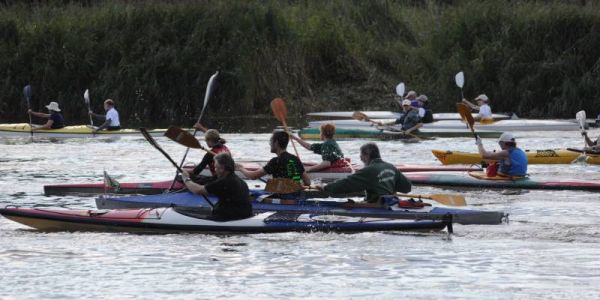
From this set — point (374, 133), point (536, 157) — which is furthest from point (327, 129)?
point (374, 133)

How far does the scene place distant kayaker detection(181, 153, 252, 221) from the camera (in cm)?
1320

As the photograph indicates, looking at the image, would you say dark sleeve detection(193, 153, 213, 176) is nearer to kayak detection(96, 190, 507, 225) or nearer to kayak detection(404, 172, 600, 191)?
kayak detection(96, 190, 507, 225)

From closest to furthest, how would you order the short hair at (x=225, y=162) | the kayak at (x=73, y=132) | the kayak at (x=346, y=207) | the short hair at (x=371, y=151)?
the short hair at (x=225, y=162) < the kayak at (x=346, y=207) < the short hair at (x=371, y=151) < the kayak at (x=73, y=132)

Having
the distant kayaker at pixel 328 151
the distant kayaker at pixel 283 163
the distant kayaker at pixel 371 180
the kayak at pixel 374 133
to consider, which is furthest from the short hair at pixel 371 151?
the kayak at pixel 374 133

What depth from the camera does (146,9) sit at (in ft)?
120

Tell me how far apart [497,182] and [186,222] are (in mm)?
5606

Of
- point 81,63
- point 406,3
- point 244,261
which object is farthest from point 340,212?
point 406,3

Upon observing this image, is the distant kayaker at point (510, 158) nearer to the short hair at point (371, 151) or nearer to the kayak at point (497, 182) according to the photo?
the kayak at point (497, 182)

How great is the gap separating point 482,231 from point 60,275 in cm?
471

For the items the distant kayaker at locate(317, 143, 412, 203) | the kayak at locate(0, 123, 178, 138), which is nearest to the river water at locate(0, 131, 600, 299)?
the distant kayaker at locate(317, 143, 412, 203)

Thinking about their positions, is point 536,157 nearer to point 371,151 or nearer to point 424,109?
point 424,109

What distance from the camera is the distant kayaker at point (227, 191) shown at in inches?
520

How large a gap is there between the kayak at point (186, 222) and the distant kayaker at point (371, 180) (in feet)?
1.08

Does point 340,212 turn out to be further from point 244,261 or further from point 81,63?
point 81,63
